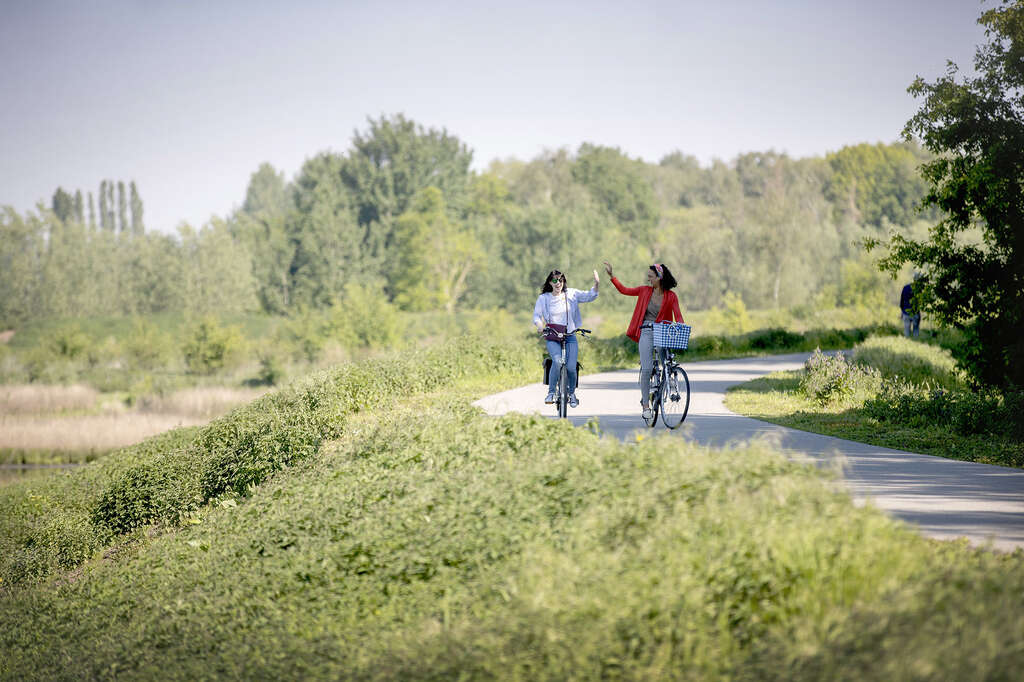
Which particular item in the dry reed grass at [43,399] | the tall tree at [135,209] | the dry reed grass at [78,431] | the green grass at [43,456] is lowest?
the green grass at [43,456]

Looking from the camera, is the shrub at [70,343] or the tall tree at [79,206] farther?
the tall tree at [79,206]

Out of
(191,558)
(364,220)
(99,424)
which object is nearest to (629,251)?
(364,220)

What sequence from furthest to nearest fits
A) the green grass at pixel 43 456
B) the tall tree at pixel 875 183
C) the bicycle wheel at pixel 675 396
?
the tall tree at pixel 875 183, the green grass at pixel 43 456, the bicycle wheel at pixel 675 396

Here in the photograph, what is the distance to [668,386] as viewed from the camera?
12.2 metres

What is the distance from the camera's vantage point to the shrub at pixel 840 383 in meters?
16.6

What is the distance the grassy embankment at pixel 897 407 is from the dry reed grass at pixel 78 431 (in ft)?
73.9

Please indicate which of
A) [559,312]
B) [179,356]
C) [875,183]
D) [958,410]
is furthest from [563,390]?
[875,183]

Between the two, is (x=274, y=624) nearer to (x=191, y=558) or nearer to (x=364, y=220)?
(x=191, y=558)

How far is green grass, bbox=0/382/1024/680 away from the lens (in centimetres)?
474

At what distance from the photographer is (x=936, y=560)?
5.39 metres

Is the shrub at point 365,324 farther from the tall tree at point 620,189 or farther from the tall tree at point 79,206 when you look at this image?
the tall tree at point 79,206

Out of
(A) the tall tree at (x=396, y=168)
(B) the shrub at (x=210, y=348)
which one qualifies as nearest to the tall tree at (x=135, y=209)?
(A) the tall tree at (x=396, y=168)

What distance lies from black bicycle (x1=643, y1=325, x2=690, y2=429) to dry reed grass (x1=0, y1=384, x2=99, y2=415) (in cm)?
3698

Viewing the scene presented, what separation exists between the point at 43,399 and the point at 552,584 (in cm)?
4469
